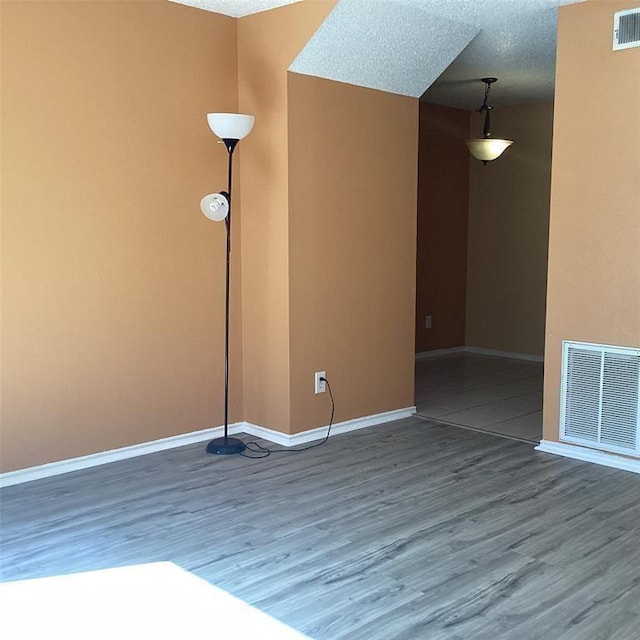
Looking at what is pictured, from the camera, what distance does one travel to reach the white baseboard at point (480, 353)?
6961mm

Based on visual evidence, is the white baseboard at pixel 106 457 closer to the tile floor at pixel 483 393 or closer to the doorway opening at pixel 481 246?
the tile floor at pixel 483 393

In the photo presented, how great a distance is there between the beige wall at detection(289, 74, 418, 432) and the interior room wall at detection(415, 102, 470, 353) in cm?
224

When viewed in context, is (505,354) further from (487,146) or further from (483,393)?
(487,146)

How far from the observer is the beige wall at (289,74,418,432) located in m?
4.08

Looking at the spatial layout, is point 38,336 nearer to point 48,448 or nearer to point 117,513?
point 48,448

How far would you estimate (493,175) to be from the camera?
714 centimetres

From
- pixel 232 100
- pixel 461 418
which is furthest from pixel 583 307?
pixel 232 100

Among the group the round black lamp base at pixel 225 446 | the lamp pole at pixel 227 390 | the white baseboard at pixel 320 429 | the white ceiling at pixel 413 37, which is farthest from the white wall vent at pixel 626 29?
the round black lamp base at pixel 225 446

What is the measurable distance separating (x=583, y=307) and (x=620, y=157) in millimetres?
758

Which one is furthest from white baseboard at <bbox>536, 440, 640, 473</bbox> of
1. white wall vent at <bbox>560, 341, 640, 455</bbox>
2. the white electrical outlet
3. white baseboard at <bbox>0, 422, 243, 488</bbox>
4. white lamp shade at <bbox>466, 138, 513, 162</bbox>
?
white lamp shade at <bbox>466, 138, 513, 162</bbox>

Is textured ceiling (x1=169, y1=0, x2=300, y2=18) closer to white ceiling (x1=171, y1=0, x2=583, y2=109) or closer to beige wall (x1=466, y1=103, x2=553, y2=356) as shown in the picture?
white ceiling (x1=171, y1=0, x2=583, y2=109)

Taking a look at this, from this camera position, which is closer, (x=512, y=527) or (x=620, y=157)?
(x=512, y=527)

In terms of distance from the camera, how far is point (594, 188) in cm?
378

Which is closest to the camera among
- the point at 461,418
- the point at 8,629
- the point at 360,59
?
the point at 8,629
